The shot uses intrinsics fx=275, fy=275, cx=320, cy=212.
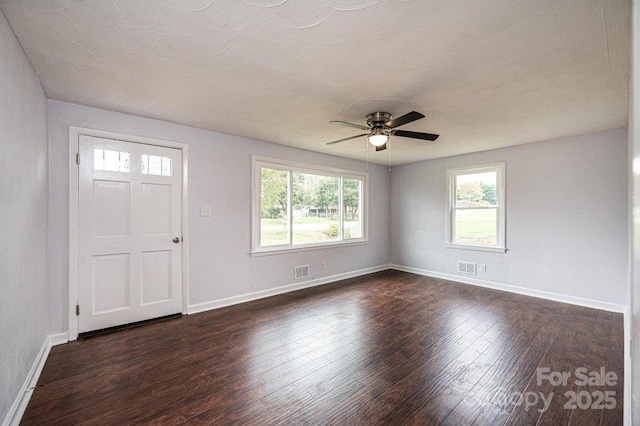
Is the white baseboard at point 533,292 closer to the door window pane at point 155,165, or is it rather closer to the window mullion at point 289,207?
the window mullion at point 289,207

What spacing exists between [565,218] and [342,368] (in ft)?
13.4

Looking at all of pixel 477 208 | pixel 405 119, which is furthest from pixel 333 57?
pixel 477 208

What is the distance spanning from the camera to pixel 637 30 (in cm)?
89

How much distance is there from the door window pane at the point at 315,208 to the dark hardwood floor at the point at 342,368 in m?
1.60

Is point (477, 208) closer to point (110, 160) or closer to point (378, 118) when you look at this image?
point (378, 118)

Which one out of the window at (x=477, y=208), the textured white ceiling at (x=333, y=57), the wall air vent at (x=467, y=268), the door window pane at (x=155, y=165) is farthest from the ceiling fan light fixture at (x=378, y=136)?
the wall air vent at (x=467, y=268)

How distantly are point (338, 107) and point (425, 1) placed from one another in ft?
4.92

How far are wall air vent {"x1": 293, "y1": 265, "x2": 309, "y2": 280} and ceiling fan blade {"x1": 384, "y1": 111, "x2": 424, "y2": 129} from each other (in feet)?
9.33

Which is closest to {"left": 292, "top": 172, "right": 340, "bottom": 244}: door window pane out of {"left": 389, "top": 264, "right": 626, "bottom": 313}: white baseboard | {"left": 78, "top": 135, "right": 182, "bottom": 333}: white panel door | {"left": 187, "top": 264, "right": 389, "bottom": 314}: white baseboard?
{"left": 187, "top": 264, "right": 389, "bottom": 314}: white baseboard

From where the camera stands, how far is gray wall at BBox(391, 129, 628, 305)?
12.2 ft

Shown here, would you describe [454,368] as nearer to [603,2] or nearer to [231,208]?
[603,2]

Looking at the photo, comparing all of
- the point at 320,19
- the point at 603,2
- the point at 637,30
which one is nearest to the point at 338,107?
the point at 320,19

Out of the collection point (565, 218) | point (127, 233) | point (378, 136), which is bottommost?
point (127, 233)

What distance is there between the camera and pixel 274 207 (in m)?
4.52
